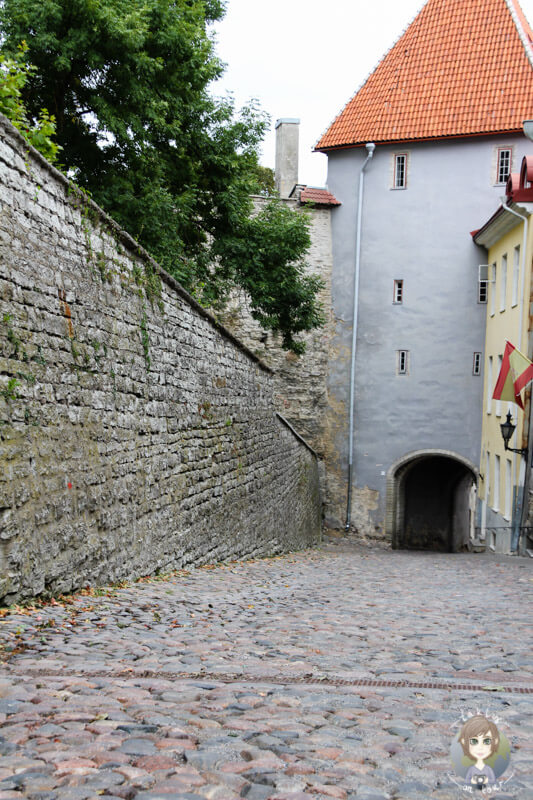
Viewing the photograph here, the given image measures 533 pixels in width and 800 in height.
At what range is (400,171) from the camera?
26.2 metres

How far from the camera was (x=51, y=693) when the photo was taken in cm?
359

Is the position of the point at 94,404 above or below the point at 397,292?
below

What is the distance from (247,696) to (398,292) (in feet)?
76.5

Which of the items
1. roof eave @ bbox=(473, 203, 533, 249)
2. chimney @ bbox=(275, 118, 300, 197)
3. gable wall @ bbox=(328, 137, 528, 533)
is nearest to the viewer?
roof eave @ bbox=(473, 203, 533, 249)

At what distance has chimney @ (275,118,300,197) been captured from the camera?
95.6 feet

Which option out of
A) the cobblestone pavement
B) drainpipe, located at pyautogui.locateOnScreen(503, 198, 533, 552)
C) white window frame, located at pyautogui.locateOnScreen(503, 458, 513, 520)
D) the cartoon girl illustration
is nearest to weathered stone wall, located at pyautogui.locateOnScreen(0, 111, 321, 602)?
the cobblestone pavement

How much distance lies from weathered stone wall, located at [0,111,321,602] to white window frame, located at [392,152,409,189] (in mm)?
16291

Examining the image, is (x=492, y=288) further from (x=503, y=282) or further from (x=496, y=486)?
→ (x=496, y=486)

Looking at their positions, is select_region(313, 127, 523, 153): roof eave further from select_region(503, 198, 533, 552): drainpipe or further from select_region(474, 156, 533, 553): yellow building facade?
select_region(503, 198, 533, 552): drainpipe

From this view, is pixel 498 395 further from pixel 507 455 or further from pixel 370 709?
pixel 370 709

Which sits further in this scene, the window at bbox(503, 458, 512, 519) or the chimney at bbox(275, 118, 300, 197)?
the chimney at bbox(275, 118, 300, 197)

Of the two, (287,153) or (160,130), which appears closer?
(160,130)

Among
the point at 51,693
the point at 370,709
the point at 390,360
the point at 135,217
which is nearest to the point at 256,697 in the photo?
the point at 370,709

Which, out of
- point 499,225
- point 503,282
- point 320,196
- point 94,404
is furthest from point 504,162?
point 94,404
